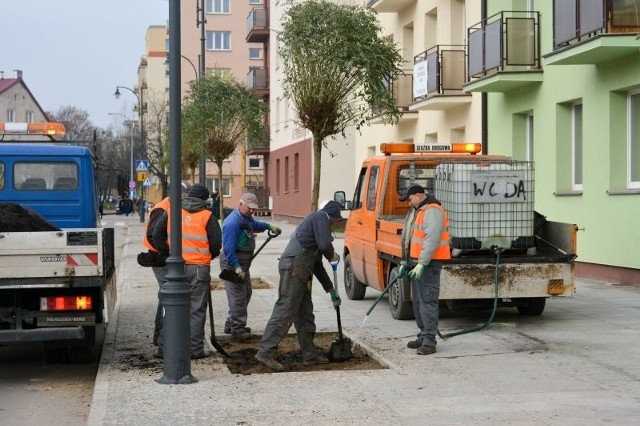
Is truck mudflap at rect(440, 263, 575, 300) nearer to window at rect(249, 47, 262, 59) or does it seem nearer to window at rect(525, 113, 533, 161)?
window at rect(525, 113, 533, 161)

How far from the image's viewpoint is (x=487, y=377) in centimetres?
854

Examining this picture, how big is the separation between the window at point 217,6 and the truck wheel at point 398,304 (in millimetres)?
64198

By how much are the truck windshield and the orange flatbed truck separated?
3.98 m

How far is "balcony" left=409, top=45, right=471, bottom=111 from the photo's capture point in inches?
883

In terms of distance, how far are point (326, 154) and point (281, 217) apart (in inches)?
384

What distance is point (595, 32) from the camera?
15398 millimetres

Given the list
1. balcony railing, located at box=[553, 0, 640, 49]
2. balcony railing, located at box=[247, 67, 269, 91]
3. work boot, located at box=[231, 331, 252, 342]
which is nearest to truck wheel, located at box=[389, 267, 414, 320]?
work boot, located at box=[231, 331, 252, 342]

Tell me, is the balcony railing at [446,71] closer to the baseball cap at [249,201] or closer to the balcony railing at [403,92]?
the balcony railing at [403,92]

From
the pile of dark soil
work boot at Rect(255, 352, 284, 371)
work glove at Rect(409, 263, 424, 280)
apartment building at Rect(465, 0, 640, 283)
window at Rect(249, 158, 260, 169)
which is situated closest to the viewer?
work boot at Rect(255, 352, 284, 371)

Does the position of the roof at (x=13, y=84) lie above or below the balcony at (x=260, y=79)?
above

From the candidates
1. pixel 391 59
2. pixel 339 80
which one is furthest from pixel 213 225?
pixel 391 59

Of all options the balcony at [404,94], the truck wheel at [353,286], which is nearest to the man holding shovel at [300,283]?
the truck wheel at [353,286]

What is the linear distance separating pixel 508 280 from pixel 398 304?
1492 millimetres

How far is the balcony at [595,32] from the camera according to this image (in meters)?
14.9
